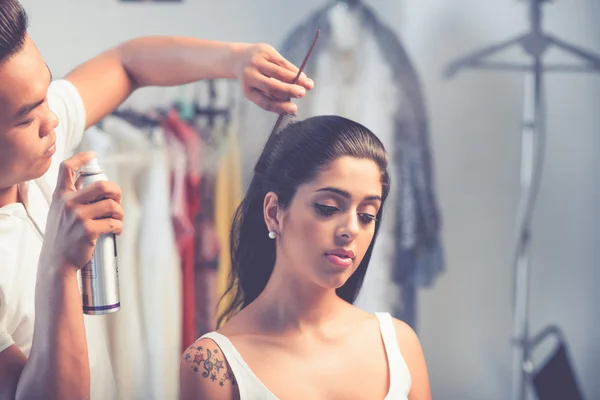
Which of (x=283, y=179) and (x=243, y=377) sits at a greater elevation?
(x=283, y=179)

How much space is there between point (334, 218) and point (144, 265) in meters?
0.60

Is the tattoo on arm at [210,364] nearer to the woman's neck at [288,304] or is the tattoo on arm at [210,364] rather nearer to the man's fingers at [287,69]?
the woman's neck at [288,304]

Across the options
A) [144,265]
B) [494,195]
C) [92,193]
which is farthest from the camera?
[494,195]

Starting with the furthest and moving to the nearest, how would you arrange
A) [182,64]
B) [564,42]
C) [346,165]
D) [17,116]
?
[564,42] < [182,64] < [346,165] < [17,116]

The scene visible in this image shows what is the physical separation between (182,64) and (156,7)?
25cm

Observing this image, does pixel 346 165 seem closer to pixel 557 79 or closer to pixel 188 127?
pixel 188 127

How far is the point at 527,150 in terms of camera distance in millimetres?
1533

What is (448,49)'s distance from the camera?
1627 millimetres

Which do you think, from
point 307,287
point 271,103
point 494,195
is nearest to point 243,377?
point 307,287

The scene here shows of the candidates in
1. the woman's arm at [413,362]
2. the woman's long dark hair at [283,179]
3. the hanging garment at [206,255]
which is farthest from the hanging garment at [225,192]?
the woman's arm at [413,362]

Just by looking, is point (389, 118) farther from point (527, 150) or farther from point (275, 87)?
point (275, 87)

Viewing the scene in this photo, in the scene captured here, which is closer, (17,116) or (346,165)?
(17,116)

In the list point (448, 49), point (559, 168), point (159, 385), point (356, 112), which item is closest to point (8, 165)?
point (159, 385)

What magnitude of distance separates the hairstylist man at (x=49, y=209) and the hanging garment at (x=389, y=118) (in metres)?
0.49
